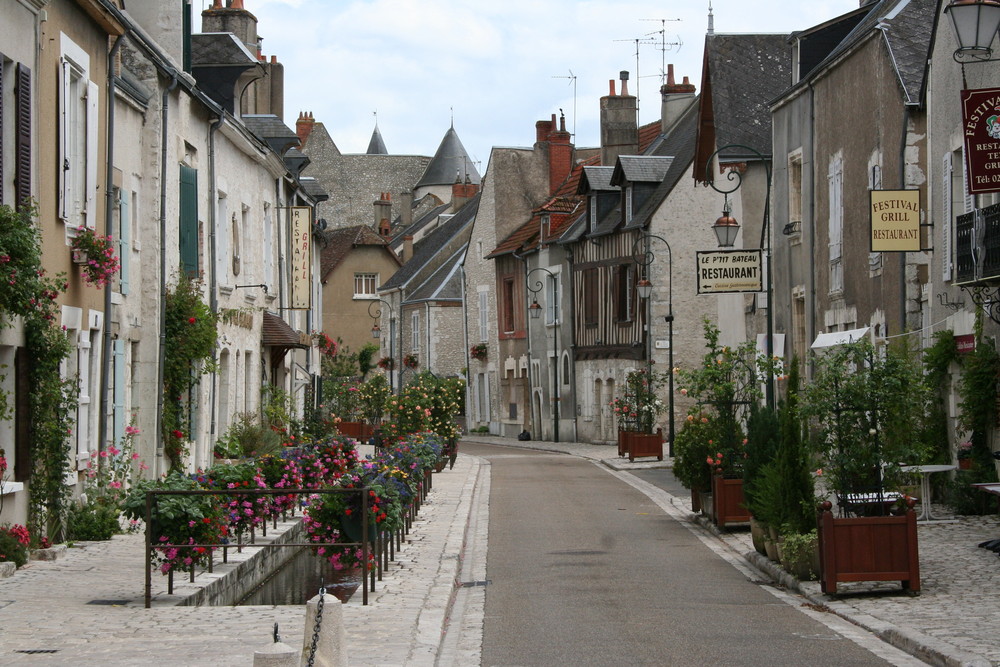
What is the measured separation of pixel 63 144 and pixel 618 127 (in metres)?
32.5

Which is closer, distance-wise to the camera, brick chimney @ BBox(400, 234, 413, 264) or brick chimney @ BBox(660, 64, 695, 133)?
brick chimney @ BBox(660, 64, 695, 133)

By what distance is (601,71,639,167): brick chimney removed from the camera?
145 ft

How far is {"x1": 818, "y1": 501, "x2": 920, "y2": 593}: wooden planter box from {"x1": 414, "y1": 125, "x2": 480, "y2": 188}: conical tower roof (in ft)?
277

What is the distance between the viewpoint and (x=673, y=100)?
145ft

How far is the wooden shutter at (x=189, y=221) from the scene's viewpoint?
19.0 m

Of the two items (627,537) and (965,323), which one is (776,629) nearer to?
(627,537)

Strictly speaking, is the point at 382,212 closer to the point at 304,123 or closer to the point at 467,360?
the point at 304,123

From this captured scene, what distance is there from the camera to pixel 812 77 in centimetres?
2395

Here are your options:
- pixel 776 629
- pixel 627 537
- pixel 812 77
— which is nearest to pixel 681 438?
pixel 627 537

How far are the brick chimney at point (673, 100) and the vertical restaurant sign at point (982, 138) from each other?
30201 millimetres

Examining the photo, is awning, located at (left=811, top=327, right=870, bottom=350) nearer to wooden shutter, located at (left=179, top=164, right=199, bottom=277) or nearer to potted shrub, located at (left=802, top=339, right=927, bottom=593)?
potted shrub, located at (left=802, top=339, right=927, bottom=593)

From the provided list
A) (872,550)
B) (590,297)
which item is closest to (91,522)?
(872,550)

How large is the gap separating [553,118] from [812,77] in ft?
94.9

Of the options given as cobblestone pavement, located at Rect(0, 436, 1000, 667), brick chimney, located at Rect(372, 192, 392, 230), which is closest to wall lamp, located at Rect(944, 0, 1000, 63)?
cobblestone pavement, located at Rect(0, 436, 1000, 667)
